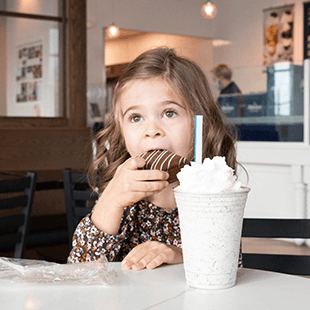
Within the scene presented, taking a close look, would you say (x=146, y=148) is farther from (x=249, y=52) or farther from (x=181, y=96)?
(x=249, y=52)

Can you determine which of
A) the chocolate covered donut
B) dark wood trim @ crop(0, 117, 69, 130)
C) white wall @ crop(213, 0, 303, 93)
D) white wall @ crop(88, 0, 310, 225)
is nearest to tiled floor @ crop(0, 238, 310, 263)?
white wall @ crop(88, 0, 310, 225)

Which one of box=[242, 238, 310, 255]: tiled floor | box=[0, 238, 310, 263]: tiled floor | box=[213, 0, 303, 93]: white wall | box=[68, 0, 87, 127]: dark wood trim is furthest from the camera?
box=[213, 0, 303, 93]: white wall

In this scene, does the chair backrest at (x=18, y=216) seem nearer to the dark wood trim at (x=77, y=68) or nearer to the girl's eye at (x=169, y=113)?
the girl's eye at (x=169, y=113)

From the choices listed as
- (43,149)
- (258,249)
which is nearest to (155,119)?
(258,249)

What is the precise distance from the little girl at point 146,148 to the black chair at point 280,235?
0.66ft

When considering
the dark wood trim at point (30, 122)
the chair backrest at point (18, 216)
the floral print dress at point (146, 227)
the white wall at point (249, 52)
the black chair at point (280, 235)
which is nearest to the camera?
the black chair at point (280, 235)

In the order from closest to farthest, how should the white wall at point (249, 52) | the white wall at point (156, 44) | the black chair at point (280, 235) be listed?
the black chair at point (280, 235) → the white wall at point (249, 52) → the white wall at point (156, 44)

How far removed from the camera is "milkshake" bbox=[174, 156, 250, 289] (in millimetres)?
632

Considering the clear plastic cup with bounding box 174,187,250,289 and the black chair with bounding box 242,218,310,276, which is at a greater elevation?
the clear plastic cup with bounding box 174,187,250,289

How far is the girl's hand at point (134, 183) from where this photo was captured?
79cm

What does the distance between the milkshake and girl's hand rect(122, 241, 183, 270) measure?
138 mm

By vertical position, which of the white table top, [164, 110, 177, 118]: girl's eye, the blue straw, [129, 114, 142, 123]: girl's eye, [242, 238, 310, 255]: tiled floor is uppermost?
[164, 110, 177, 118]: girl's eye

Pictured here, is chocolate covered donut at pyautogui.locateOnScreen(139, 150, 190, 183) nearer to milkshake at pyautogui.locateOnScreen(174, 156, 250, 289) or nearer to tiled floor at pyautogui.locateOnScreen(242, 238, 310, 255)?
milkshake at pyautogui.locateOnScreen(174, 156, 250, 289)

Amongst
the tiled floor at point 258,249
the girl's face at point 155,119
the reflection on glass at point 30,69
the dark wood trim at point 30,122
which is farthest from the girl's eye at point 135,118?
the reflection on glass at point 30,69
